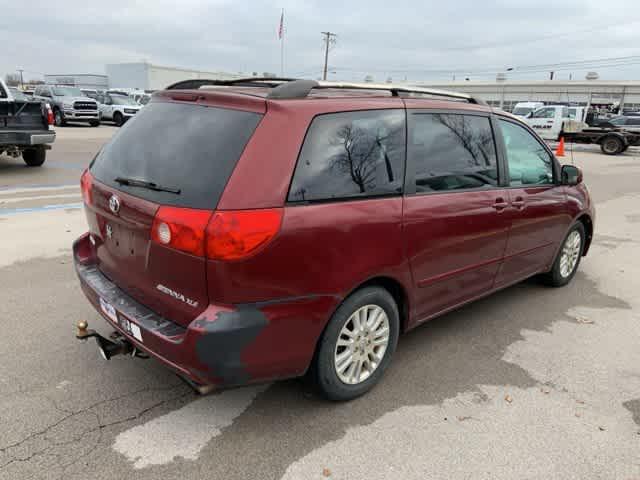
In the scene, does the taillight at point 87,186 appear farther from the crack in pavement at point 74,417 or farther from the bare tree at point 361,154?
the bare tree at point 361,154

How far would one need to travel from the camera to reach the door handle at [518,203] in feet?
12.6

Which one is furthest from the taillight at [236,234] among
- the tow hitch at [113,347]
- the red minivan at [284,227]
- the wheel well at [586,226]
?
the wheel well at [586,226]

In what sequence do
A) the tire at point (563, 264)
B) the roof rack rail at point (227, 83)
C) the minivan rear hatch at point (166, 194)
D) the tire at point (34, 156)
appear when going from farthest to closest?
the tire at point (34, 156) < the tire at point (563, 264) < the roof rack rail at point (227, 83) < the minivan rear hatch at point (166, 194)

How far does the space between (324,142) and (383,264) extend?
0.75 meters

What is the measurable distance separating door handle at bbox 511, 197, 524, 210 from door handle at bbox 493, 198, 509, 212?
0.42 feet

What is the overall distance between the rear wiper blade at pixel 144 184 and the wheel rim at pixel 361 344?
3.77ft

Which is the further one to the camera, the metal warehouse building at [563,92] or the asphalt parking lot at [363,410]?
the metal warehouse building at [563,92]

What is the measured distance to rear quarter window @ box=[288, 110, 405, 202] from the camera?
2526 mm

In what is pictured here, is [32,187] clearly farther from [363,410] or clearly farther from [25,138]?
[363,410]

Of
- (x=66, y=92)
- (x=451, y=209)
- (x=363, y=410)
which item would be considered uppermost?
(x=66, y=92)

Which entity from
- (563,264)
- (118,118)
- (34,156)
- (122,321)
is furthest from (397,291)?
(118,118)

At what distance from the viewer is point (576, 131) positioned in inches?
941

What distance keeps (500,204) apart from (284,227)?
1.99 metres

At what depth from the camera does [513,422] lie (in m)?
2.89
